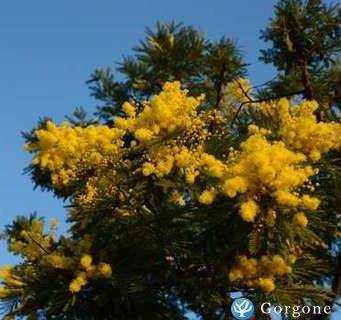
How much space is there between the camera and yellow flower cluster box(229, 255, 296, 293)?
7.28 m

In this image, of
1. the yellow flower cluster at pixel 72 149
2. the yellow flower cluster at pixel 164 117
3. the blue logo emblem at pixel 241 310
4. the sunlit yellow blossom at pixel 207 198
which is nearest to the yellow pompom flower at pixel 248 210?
the sunlit yellow blossom at pixel 207 198

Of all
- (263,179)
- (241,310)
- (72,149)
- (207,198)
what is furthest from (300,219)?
(72,149)

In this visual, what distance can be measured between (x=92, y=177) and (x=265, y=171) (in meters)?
2.83

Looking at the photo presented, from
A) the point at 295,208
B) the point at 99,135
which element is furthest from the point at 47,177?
the point at 295,208

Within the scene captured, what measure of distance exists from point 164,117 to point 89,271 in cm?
199

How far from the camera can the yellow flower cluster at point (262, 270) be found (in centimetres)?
728

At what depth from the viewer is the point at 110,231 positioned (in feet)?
27.6

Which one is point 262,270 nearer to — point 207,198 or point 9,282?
point 207,198

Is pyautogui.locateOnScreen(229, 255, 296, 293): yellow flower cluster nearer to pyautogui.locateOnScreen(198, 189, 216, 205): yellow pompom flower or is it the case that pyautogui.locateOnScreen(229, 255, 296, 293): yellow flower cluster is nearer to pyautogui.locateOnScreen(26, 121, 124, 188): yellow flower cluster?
pyautogui.locateOnScreen(198, 189, 216, 205): yellow pompom flower

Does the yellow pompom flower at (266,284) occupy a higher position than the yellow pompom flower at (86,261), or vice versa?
the yellow pompom flower at (86,261)

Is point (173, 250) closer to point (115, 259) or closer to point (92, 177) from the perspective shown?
point (115, 259)

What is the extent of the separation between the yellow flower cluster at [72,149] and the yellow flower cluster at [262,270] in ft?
6.99

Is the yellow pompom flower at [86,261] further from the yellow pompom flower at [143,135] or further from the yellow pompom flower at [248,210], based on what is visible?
the yellow pompom flower at [248,210]

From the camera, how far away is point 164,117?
317 inches
